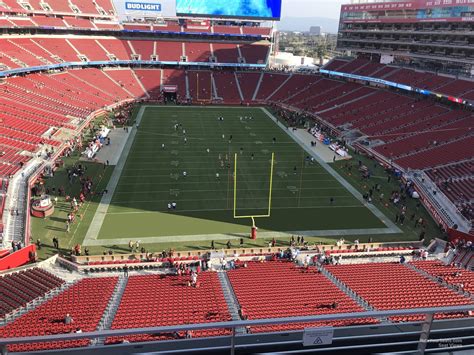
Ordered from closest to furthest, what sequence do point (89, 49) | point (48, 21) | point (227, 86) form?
point (48, 21) < point (89, 49) < point (227, 86)

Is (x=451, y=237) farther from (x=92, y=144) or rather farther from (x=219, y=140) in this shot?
(x=92, y=144)

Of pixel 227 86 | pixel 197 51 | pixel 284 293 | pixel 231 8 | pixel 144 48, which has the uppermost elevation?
pixel 231 8

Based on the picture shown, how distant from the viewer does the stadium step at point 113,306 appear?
1265 centimetres

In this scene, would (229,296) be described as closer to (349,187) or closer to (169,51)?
(349,187)

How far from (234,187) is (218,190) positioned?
1.21 meters

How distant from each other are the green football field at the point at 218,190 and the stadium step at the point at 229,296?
4.91m

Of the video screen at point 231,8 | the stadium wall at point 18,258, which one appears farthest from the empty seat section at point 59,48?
the stadium wall at point 18,258

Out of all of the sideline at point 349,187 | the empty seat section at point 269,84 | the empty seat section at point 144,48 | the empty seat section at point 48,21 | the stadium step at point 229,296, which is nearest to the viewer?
the stadium step at point 229,296

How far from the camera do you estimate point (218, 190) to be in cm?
2894

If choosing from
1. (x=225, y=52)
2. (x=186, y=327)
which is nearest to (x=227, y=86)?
(x=225, y=52)

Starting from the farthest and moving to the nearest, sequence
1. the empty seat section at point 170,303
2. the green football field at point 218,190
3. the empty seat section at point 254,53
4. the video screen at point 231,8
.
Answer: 1. the empty seat section at point 254,53
2. the video screen at point 231,8
3. the green football field at point 218,190
4. the empty seat section at point 170,303

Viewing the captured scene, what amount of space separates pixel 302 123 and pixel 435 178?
20649mm

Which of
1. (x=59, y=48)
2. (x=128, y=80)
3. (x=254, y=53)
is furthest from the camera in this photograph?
(x=254, y=53)

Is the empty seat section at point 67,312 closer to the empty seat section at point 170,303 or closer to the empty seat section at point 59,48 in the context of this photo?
the empty seat section at point 170,303
